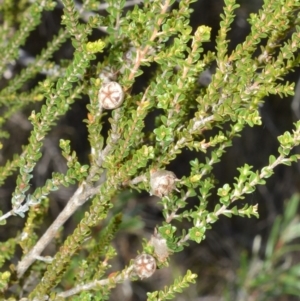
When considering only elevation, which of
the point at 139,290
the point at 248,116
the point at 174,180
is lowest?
the point at 139,290

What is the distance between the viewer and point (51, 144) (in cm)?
416

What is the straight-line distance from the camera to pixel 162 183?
1259 mm

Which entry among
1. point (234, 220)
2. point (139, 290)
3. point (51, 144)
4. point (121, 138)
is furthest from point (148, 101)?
point (234, 220)

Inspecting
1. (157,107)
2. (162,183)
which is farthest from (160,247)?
(157,107)

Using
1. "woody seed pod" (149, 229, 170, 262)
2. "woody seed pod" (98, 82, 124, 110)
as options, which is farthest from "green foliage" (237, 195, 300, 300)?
"woody seed pod" (98, 82, 124, 110)

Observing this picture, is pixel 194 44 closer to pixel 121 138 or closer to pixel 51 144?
pixel 121 138

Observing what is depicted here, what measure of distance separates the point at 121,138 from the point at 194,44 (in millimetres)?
307

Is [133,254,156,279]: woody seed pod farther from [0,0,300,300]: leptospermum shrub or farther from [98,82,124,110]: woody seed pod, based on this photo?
[98,82,124,110]: woody seed pod

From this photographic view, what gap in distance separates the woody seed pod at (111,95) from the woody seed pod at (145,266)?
419 millimetres

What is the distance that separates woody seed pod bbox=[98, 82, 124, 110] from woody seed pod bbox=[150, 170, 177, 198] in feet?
0.68

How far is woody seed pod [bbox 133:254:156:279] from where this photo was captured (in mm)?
1348

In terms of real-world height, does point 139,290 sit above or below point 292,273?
below

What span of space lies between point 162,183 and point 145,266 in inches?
9.7

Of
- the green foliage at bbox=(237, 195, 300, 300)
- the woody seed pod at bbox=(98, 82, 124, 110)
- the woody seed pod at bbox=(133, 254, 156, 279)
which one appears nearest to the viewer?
the woody seed pod at bbox=(98, 82, 124, 110)
